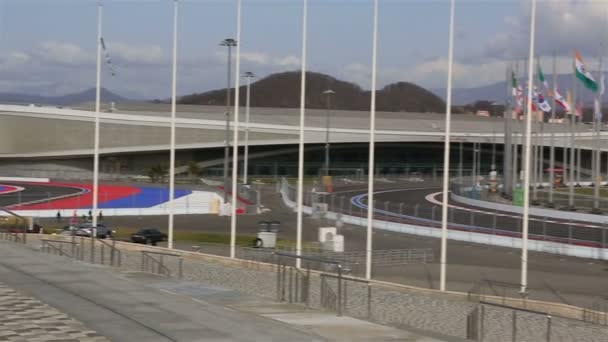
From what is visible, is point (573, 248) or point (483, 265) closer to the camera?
point (483, 265)

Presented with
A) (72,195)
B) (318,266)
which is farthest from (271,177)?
(318,266)

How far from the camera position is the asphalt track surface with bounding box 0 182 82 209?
2392 inches

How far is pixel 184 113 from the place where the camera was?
103000 millimetres

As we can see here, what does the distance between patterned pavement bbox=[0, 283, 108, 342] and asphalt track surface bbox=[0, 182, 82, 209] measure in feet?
146

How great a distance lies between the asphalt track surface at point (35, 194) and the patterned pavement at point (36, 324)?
146 ft

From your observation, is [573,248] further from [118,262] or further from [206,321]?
[206,321]

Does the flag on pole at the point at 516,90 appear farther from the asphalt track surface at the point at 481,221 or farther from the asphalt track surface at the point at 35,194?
the asphalt track surface at the point at 35,194

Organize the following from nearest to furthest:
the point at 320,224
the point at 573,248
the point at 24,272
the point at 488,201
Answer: the point at 24,272 → the point at 573,248 → the point at 320,224 → the point at 488,201

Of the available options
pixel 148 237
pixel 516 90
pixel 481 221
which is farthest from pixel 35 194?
pixel 516 90

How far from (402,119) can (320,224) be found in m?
62.5

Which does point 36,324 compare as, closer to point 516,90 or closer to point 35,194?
point 516,90

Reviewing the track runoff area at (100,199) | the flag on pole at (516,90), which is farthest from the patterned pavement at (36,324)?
the flag on pole at (516,90)

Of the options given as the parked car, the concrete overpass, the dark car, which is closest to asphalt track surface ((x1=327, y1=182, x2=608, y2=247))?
the dark car

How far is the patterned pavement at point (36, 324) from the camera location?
1212 cm
